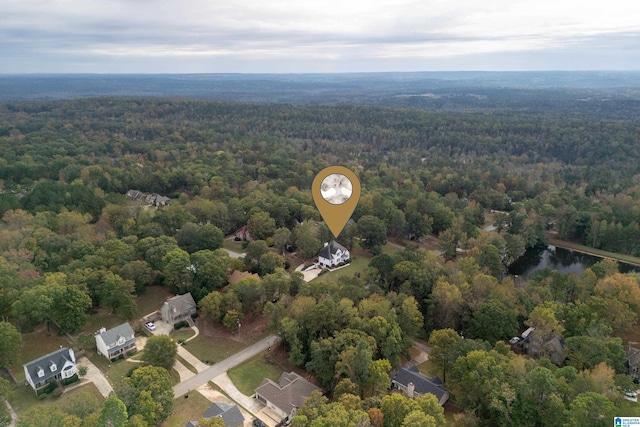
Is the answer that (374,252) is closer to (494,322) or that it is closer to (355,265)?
(355,265)

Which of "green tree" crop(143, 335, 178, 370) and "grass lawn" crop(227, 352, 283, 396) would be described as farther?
"grass lawn" crop(227, 352, 283, 396)

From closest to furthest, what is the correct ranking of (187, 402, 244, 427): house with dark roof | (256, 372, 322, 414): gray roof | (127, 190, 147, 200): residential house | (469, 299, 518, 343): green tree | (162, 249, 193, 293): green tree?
1. (187, 402, 244, 427): house with dark roof
2. (256, 372, 322, 414): gray roof
3. (469, 299, 518, 343): green tree
4. (162, 249, 193, 293): green tree
5. (127, 190, 147, 200): residential house

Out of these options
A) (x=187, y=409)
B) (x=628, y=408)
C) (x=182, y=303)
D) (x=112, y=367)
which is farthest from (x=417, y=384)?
(x=112, y=367)

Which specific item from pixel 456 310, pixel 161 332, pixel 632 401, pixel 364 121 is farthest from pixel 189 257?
pixel 364 121

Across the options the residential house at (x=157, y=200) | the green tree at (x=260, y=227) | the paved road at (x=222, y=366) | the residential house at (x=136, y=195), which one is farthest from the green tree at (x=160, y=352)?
the residential house at (x=136, y=195)

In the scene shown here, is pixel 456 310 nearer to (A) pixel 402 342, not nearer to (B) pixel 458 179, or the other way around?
(A) pixel 402 342

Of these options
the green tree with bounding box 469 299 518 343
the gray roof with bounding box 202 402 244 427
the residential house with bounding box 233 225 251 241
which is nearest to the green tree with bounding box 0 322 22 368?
the gray roof with bounding box 202 402 244 427

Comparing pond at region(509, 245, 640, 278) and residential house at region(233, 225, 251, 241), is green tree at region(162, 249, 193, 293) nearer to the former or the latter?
residential house at region(233, 225, 251, 241)
